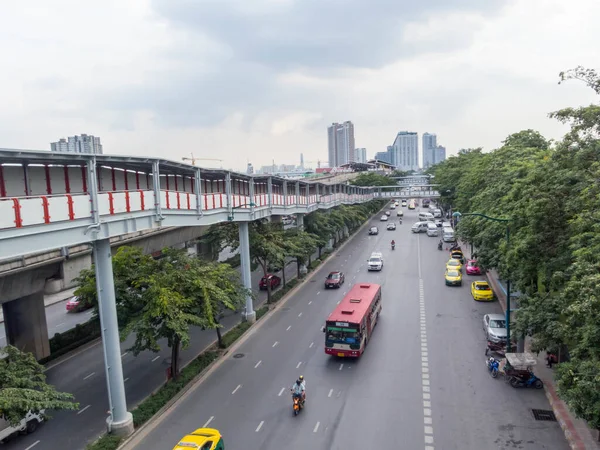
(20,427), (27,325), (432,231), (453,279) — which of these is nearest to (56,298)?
(27,325)

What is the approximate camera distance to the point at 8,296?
68.5 ft

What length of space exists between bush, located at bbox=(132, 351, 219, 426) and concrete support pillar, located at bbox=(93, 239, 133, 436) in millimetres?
687

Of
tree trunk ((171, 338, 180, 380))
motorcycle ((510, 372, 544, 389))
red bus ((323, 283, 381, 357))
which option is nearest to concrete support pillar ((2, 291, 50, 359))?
tree trunk ((171, 338, 180, 380))

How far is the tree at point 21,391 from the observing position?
11.3 metres

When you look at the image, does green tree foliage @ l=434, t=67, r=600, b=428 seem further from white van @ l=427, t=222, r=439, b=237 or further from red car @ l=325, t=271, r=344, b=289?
white van @ l=427, t=222, r=439, b=237

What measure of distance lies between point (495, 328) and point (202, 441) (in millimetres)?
15961

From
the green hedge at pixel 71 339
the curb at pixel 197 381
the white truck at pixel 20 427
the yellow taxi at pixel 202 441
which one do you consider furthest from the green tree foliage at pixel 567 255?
the green hedge at pixel 71 339

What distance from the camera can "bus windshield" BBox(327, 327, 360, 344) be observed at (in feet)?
68.0

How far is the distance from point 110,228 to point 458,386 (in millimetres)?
14495

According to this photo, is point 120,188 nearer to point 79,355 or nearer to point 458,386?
point 79,355

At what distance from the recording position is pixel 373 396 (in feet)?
58.3

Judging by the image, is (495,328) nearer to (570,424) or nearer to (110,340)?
(570,424)

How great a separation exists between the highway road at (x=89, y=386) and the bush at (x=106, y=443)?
88 cm

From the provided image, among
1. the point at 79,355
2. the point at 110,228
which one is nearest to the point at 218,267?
the point at 110,228
